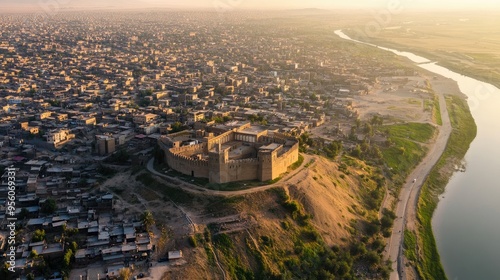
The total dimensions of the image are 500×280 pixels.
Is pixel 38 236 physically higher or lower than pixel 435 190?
higher

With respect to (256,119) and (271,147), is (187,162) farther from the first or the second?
(256,119)

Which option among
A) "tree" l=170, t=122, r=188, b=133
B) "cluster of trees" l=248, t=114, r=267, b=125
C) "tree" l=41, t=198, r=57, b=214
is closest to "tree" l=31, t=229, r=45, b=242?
"tree" l=41, t=198, r=57, b=214

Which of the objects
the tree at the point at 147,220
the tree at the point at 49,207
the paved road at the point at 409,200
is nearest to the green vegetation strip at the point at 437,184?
the paved road at the point at 409,200

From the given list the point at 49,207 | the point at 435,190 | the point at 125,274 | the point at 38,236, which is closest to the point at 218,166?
the point at 125,274

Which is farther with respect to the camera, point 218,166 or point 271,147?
point 271,147

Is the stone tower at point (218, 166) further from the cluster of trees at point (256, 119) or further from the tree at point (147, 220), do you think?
the cluster of trees at point (256, 119)

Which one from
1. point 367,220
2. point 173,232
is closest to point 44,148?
point 173,232
